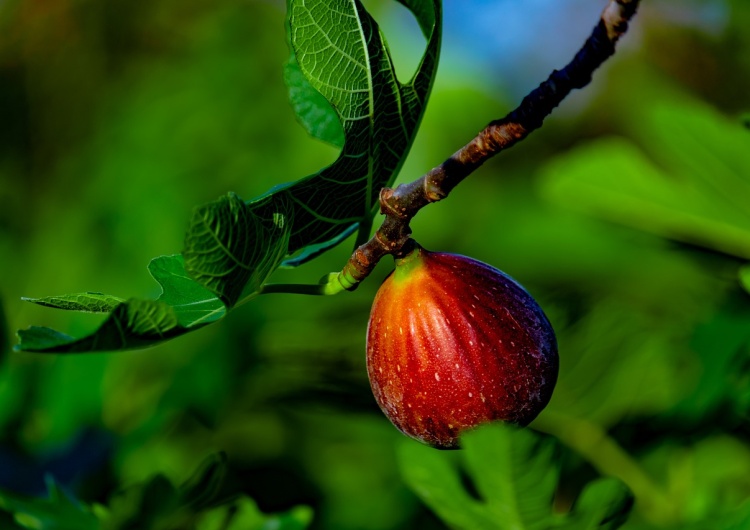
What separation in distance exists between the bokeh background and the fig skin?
23 centimetres

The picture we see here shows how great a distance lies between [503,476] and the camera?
79 centimetres

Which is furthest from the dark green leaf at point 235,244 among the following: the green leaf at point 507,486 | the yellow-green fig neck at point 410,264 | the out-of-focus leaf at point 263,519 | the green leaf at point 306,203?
the out-of-focus leaf at point 263,519

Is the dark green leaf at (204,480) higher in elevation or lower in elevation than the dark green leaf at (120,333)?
lower

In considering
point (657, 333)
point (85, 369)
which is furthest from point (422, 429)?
point (85, 369)

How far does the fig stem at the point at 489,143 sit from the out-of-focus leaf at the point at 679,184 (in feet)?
1.47

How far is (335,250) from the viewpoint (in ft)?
6.30

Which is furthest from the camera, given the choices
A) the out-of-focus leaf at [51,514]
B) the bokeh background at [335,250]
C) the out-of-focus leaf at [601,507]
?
the bokeh background at [335,250]

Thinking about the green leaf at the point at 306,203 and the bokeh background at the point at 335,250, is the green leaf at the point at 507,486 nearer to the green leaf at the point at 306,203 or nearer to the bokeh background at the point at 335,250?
the bokeh background at the point at 335,250

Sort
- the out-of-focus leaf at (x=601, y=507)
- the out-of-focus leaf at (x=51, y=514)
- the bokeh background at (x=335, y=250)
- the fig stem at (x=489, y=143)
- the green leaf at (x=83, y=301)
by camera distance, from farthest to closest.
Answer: the bokeh background at (x=335, y=250)
the out-of-focus leaf at (x=51, y=514)
the out-of-focus leaf at (x=601, y=507)
the green leaf at (x=83, y=301)
the fig stem at (x=489, y=143)

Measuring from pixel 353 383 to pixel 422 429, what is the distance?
71cm

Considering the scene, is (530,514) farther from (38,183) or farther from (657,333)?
(38,183)

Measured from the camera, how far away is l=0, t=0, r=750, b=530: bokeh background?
4.06 ft

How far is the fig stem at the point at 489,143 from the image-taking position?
56cm

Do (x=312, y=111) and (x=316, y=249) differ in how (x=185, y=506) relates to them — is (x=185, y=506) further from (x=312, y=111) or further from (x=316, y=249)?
(x=312, y=111)
